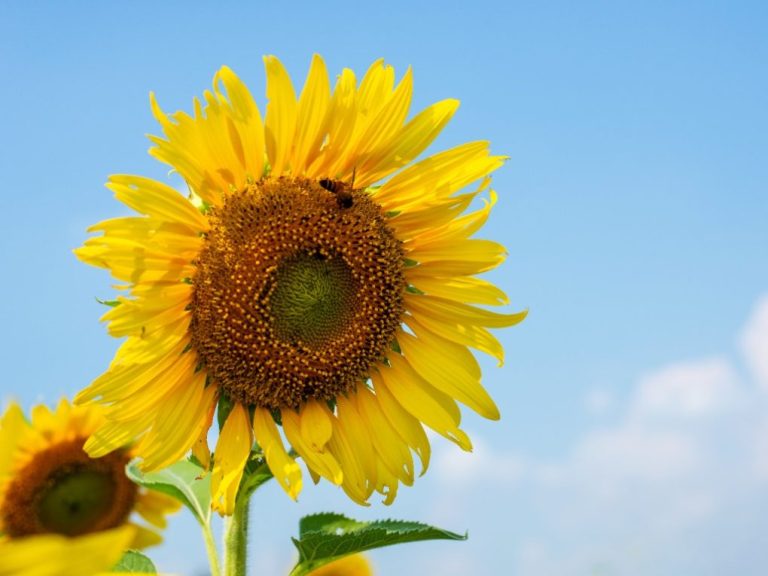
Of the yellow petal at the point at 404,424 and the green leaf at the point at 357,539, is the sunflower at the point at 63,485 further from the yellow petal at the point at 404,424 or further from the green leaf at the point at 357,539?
the yellow petal at the point at 404,424

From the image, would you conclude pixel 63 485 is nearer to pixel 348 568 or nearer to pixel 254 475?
pixel 348 568

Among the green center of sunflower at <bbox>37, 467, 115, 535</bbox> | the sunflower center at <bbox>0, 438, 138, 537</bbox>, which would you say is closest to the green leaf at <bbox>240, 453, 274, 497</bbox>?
the sunflower center at <bbox>0, 438, 138, 537</bbox>

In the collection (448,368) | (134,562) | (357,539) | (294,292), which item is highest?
(448,368)

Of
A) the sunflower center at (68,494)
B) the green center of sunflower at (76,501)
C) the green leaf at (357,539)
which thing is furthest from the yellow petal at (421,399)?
the green center of sunflower at (76,501)

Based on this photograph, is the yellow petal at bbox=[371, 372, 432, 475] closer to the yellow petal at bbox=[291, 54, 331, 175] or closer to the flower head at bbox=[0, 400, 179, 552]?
the yellow petal at bbox=[291, 54, 331, 175]

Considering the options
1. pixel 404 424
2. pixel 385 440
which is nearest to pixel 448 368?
pixel 404 424

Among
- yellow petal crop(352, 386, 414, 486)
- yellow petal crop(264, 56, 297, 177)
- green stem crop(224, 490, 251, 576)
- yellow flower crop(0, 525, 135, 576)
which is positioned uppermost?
yellow petal crop(264, 56, 297, 177)

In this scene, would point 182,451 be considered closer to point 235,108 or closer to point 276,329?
point 276,329
